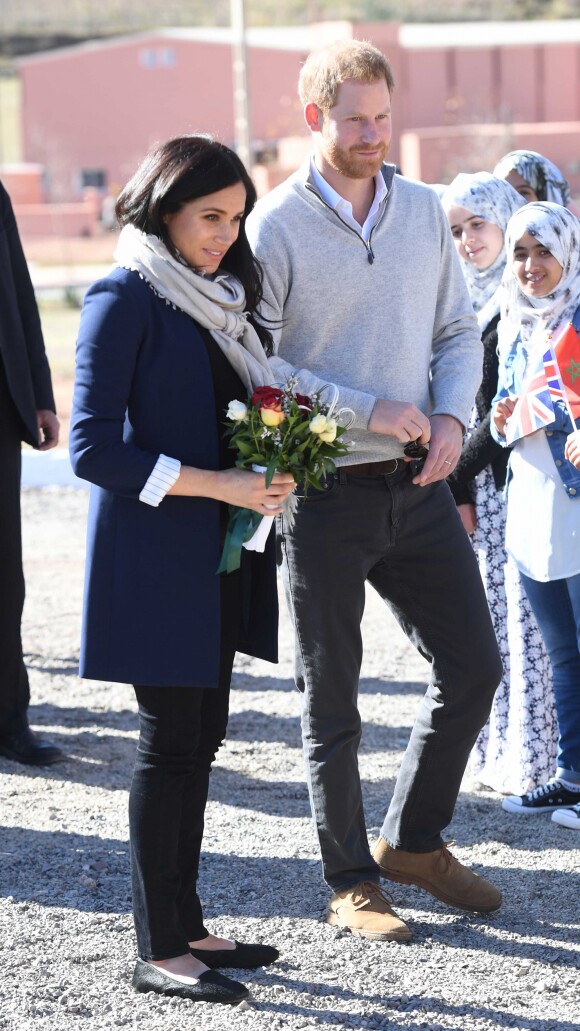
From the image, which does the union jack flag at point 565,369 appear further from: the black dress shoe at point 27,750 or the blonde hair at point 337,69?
the black dress shoe at point 27,750

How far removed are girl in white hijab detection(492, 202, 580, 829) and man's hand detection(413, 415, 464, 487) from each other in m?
Answer: 0.65

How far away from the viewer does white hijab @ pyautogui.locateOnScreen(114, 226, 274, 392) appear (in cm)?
285

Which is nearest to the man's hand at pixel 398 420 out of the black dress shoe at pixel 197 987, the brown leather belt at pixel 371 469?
the brown leather belt at pixel 371 469

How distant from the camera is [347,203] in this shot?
129 inches

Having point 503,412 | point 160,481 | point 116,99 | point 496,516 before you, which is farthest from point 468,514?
point 116,99

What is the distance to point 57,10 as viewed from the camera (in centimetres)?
6938

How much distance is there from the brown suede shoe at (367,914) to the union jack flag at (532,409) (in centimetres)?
139

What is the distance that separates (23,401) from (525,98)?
38558 millimetres

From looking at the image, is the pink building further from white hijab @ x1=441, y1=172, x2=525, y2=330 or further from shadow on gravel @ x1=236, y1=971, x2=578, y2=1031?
shadow on gravel @ x1=236, y1=971, x2=578, y2=1031

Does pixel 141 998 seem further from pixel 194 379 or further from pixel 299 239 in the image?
pixel 299 239

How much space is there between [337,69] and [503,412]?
50.8 inches

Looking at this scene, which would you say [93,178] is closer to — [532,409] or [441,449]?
[532,409]

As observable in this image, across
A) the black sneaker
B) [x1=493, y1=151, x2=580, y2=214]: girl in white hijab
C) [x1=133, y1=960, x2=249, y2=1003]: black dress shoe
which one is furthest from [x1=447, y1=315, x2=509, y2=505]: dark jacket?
[x1=133, y1=960, x2=249, y2=1003]: black dress shoe

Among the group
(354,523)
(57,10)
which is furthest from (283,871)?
(57,10)
